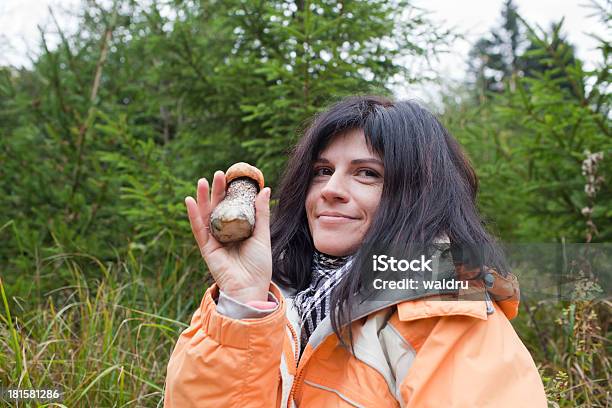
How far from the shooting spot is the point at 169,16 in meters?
4.21

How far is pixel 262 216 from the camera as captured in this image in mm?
1444

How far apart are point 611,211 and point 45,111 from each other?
426 cm

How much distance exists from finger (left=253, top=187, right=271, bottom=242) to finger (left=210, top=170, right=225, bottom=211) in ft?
0.37

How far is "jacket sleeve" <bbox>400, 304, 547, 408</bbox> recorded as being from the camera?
46.9 inches

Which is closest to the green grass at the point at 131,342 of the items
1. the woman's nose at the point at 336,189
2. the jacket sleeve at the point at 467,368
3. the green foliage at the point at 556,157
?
the green foliage at the point at 556,157

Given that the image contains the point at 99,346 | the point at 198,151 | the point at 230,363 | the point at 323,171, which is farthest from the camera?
the point at 198,151

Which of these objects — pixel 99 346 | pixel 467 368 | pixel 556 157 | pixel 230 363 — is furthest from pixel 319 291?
pixel 556 157

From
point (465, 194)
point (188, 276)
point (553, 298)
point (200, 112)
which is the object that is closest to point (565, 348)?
point (553, 298)

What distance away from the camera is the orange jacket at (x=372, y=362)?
1.22 meters

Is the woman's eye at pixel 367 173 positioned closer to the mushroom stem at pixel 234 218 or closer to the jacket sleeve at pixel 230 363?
the mushroom stem at pixel 234 218

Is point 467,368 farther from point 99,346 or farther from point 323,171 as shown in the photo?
point 99,346

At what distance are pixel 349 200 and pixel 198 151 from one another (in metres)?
2.81

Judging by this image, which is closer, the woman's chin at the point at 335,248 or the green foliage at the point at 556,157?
the woman's chin at the point at 335,248

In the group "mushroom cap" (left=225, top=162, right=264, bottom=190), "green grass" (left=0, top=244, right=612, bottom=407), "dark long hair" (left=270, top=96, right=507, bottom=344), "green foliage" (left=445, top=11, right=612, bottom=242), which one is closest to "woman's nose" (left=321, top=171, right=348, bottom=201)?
"dark long hair" (left=270, top=96, right=507, bottom=344)
